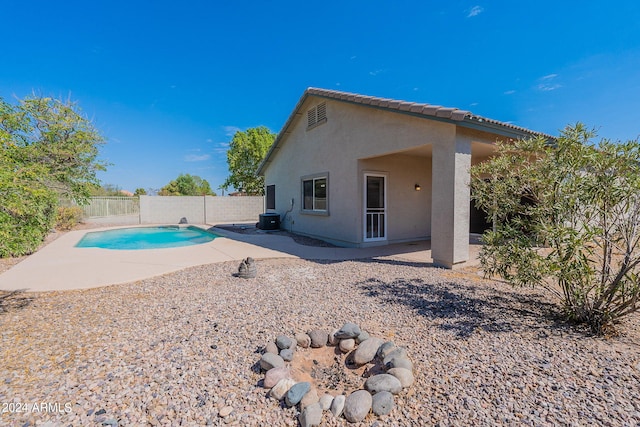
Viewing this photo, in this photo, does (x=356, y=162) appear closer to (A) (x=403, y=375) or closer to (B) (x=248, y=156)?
(A) (x=403, y=375)

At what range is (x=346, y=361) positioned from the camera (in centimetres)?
310

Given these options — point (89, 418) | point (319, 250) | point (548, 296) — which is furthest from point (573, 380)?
point (319, 250)

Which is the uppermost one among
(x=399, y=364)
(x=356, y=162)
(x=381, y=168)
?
(x=356, y=162)

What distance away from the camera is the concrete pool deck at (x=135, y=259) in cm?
582

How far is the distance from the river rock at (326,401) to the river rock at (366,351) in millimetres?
669

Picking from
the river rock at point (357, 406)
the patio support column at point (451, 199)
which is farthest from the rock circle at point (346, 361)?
the patio support column at point (451, 199)

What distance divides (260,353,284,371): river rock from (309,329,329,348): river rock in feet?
1.87

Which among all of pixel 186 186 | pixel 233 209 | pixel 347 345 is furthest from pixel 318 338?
pixel 186 186

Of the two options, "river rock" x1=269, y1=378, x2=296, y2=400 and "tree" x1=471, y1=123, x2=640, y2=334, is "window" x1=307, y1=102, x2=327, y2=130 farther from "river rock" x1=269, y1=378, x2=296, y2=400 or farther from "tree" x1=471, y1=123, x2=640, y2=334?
"river rock" x1=269, y1=378, x2=296, y2=400

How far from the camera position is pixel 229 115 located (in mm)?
25438

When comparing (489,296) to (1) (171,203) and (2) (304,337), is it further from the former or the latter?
(1) (171,203)

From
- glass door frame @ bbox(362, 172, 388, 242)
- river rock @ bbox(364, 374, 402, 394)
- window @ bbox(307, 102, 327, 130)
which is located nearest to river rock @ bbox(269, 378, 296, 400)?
river rock @ bbox(364, 374, 402, 394)

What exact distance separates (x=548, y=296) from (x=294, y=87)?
60.6 ft

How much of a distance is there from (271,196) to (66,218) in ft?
39.4
